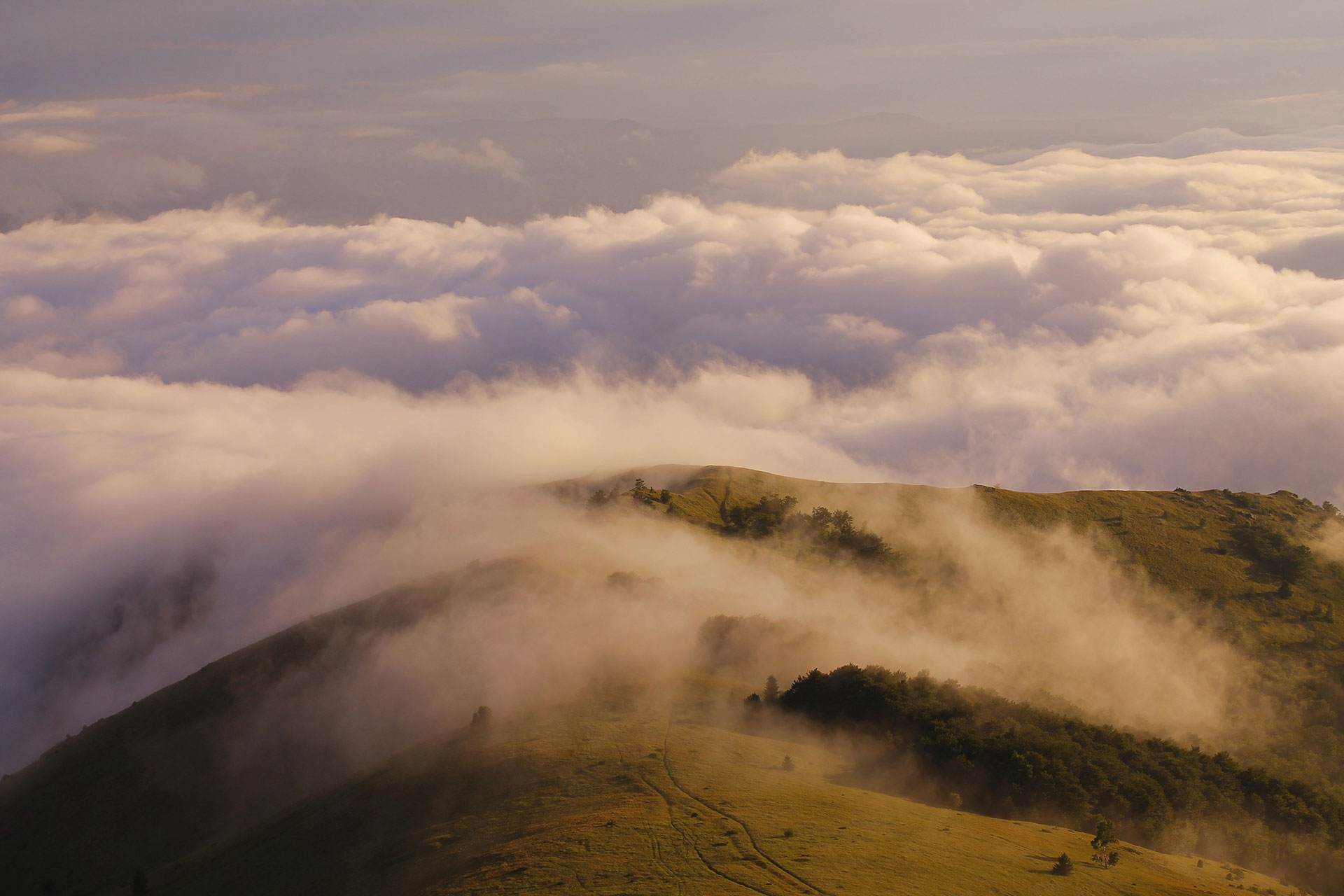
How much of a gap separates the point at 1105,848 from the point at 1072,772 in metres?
12.0

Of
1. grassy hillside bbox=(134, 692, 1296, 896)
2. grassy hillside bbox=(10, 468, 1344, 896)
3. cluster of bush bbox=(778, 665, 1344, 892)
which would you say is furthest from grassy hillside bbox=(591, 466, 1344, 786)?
grassy hillside bbox=(134, 692, 1296, 896)

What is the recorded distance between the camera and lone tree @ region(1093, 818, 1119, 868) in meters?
45.2

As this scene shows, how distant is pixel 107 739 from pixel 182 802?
49.3ft

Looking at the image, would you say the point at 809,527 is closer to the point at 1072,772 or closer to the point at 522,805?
the point at 1072,772

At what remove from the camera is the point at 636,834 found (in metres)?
44.7

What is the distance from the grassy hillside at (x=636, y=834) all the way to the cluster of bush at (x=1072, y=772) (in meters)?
4.67

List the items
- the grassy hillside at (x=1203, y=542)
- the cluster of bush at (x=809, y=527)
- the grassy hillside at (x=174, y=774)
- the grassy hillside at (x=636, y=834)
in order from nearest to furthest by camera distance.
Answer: the grassy hillside at (x=636, y=834) < the grassy hillside at (x=174, y=774) < the grassy hillside at (x=1203, y=542) < the cluster of bush at (x=809, y=527)

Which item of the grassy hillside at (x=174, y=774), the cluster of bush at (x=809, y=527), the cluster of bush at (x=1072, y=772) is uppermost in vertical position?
the cluster of bush at (x=809, y=527)

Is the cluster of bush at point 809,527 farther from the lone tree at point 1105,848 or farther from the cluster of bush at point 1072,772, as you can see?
the lone tree at point 1105,848

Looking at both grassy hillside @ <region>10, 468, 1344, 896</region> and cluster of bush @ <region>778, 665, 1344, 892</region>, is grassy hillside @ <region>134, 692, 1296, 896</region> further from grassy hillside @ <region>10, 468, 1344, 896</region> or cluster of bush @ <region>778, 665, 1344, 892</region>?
cluster of bush @ <region>778, 665, 1344, 892</region>

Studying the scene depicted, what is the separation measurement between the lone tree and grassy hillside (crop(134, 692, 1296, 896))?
1.96 ft

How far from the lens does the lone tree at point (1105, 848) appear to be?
45.2 m

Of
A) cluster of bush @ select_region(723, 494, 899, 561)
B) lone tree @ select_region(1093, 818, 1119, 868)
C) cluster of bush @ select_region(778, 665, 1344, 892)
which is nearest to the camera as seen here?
lone tree @ select_region(1093, 818, 1119, 868)

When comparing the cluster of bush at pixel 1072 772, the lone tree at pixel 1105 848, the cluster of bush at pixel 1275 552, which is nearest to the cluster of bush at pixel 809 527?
the cluster of bush at pixel 1072 772
